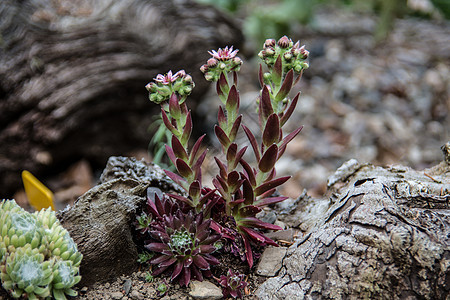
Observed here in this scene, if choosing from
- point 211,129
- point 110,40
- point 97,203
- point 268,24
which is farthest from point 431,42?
point 97,203

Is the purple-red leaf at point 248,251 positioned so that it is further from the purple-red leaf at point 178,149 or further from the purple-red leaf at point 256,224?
the purple-red leaf at point 178,149

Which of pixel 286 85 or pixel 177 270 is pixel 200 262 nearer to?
pixel 177 270

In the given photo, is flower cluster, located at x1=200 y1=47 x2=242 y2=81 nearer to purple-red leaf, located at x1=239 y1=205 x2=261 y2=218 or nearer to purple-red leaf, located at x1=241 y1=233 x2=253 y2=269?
purple-red leaf, located at x1=239 y1=205 x2=261 y2=218

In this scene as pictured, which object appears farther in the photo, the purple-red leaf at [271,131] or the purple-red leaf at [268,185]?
the purple-red leaf at [268,185]

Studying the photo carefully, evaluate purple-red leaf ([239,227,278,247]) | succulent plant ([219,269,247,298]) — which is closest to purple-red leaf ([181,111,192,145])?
purple-red leaf ([239,227,278,247])

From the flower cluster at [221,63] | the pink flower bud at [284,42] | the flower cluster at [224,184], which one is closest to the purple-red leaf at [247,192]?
the flower cluster at [224,184]

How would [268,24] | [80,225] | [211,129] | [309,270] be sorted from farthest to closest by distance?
[268,24] < [211,129] < [80,225] < [309,270]

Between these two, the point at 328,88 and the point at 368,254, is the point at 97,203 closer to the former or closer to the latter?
the point at 368,254
